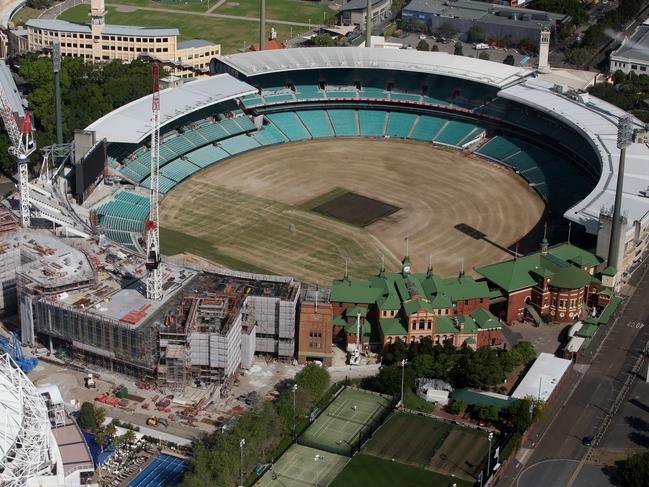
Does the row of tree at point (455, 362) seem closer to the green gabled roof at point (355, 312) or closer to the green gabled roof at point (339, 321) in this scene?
the green gabled roof at point (355, 312)

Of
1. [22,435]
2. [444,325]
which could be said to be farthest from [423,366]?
[22,435]

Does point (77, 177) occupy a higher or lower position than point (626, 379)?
higher

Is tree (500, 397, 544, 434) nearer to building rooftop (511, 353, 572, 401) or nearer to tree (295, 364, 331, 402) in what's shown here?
building rooftop (511, 353, 572, 401)

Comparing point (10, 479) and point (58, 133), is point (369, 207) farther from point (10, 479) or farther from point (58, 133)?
point (10, 479)

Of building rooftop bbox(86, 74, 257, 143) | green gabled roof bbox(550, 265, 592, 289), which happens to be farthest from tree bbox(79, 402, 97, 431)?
building rooftop bbox(86, 74, 257, 143)

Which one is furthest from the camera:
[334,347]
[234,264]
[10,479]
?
[234,264]

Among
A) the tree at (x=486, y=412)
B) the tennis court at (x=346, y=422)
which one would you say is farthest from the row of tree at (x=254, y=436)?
the tree at (x=486, y=412)

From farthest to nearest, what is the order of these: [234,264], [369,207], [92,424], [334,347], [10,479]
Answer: [369,207] < [234,264] < [334,347] < [92,424] < [10,479]

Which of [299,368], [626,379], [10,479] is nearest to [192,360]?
[299,368]
